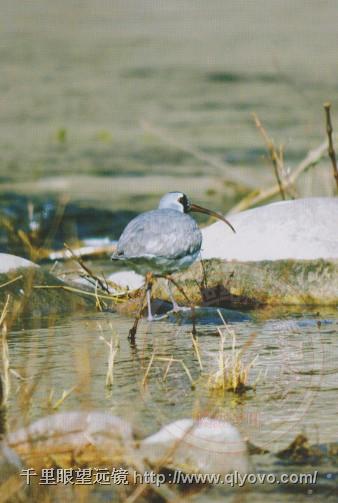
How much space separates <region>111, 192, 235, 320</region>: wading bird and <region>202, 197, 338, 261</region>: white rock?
72 centimetres

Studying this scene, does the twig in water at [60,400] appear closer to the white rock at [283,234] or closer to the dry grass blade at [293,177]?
the white rock at [283,234]

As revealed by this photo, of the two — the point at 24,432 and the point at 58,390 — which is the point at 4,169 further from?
the point at 24,432

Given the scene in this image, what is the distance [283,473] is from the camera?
14.6 ft

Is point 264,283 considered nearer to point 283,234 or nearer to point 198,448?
point 283,234

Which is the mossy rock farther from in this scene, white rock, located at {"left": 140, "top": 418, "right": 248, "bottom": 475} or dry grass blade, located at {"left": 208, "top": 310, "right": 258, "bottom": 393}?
white rock, located at {"left": 140, "top": 418, "right": 248, "bottom": 475}

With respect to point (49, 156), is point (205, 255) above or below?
below

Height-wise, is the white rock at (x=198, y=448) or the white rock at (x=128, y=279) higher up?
the white rock at (x=128, y=279)

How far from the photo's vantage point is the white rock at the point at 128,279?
845cm

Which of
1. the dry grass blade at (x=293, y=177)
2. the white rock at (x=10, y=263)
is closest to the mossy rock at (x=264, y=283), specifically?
the white rock at (x=10, y=263)

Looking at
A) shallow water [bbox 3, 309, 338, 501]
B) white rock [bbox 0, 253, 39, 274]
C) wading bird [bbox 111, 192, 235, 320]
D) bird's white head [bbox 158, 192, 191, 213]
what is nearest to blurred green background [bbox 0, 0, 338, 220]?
bird's white head [bbox 158, 192, 191, 213]

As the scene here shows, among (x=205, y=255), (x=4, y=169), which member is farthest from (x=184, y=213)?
(x=4, y=169)

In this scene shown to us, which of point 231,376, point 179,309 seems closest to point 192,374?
point 231,376

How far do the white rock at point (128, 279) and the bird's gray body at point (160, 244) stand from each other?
1.01 m

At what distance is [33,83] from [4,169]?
474 cm
